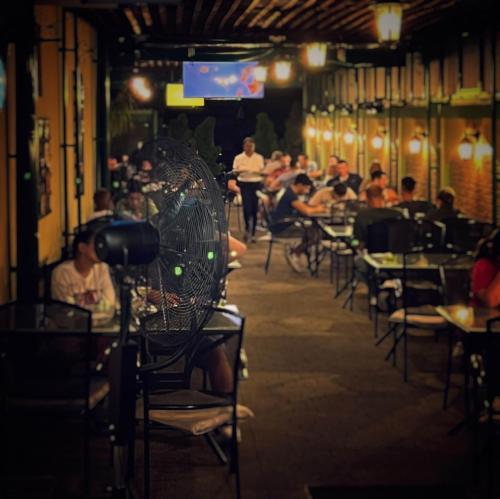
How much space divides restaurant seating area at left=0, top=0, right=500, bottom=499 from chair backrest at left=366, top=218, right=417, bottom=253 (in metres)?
0.02

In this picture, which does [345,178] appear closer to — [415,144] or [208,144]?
[415,144]

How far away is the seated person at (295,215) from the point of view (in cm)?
1291

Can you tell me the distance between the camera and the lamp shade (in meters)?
2.26

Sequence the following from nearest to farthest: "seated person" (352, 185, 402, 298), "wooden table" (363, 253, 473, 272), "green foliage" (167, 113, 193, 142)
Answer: "green foliage" (167, 113, 193, 142) → "wooden table" (363, 253, 473, 272) → "seated person" (352, 185, 402, 298)

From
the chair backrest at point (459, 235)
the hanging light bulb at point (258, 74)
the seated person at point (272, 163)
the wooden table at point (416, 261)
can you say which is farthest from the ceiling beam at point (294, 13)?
the hanging light bulb at point (258, 74)

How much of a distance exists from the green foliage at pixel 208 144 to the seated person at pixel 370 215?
7.89 meters

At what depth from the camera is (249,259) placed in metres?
14.4

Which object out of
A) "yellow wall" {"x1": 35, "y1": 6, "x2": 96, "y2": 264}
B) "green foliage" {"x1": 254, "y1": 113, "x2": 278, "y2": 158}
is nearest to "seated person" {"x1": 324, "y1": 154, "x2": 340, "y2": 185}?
"yellow wall" {"x1": 35, "y1": 6, "x2": 96, "y2": 264}

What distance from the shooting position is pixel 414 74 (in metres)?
15.5

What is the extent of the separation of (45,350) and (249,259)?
8.38 meters

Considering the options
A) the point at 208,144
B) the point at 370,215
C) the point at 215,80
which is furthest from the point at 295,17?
the point at 208,144

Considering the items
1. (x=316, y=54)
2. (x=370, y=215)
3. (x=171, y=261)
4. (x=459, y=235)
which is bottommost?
(x=459, y=235)

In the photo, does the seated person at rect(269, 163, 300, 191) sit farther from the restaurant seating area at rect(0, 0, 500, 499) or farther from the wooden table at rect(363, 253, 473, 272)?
the wooden table at rect(363, 253, 473, 272)

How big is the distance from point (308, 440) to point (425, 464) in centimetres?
75
